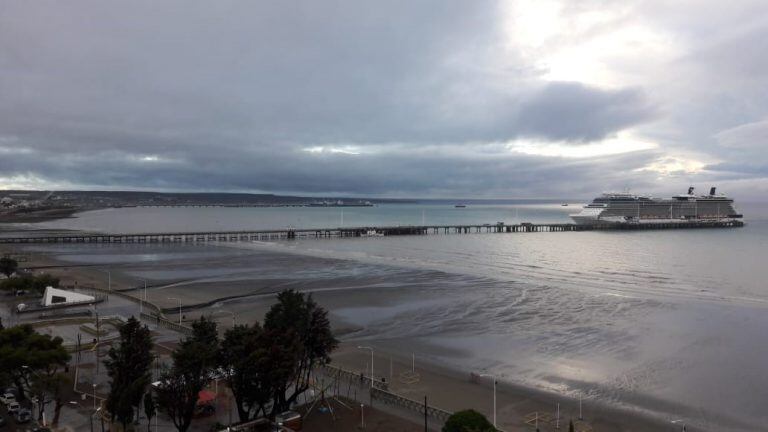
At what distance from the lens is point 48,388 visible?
59.7 feet

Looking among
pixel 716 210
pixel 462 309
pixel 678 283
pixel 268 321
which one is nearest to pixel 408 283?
pixel 462 309

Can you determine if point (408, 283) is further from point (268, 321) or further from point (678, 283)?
point (268, 321)

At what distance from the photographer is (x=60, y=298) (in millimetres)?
37344

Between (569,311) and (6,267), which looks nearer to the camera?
(569,311)

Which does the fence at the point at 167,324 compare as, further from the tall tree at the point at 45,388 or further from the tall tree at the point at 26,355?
the tall tree at the point at 45,388

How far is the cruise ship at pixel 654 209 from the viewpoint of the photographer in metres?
144

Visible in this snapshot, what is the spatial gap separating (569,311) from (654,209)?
418ft

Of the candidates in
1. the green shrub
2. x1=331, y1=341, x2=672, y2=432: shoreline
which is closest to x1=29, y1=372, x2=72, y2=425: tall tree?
x1=331, y1=341, x2=672, y2=432: shoreline

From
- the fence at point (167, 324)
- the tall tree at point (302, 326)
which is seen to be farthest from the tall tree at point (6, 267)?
the tall tree at point (302, 326)

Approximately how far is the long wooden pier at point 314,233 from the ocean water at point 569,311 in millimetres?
13385

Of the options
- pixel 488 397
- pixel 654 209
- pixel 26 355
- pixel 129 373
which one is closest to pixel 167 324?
pixel 26 355

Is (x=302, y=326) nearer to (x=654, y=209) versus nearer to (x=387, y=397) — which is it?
(x=387, y=397)

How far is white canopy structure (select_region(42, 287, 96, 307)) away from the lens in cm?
3678

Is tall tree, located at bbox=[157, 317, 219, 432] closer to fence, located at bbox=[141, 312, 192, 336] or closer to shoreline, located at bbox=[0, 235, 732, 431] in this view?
shoreline, located at bbox=[0, 235, 732, 431]
